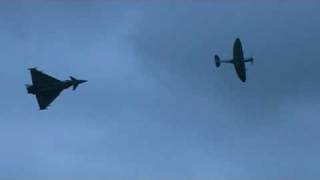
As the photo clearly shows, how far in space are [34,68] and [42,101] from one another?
8.31m

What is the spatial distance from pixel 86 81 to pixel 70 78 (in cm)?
449

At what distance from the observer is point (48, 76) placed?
655ft

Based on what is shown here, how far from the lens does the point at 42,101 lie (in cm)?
19975

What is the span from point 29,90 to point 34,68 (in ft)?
18.2

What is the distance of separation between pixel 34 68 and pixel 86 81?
13.5 meters

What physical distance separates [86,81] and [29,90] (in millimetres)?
14269

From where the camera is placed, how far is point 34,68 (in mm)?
199250

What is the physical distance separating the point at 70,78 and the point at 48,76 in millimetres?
5578

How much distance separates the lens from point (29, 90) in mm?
198375

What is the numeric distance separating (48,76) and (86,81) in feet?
32.7

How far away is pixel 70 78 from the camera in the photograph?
199 meters

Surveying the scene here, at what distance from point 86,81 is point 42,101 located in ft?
40.7
